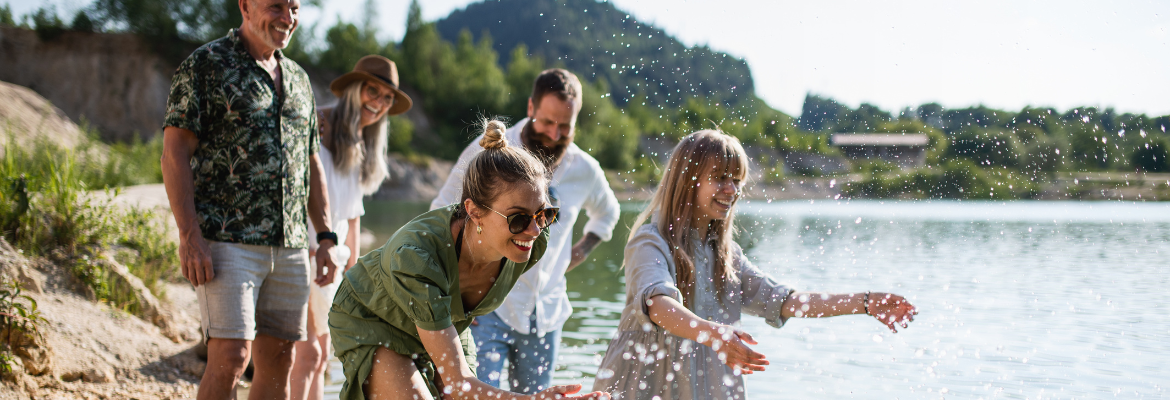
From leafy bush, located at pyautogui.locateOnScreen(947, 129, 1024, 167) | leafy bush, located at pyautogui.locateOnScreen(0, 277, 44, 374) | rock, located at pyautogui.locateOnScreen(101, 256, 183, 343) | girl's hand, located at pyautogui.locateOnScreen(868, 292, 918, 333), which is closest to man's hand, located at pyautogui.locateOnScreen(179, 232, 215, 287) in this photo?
leafy bush, located at pyautogui.locateOnScreen(0, 277, 44, 374)

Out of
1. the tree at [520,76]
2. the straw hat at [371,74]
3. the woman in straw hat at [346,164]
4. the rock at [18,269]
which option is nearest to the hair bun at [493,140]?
the woman in straw hat at [346,164]

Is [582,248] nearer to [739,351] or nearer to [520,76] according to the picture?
[739,351]

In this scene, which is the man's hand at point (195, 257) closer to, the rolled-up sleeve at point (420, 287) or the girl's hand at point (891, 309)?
the rolled-up sleeve at point (420, 287)

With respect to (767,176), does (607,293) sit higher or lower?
lower

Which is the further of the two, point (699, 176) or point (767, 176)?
point (767, 176)

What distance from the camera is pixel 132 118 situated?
44.9m

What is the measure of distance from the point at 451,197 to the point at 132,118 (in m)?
48.3

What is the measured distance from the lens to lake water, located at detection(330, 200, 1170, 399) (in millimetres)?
6562

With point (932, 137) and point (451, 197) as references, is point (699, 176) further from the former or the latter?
point (932, 137)

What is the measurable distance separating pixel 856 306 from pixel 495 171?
1.41 meters

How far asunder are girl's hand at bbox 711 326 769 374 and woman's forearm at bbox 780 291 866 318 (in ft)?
2.13

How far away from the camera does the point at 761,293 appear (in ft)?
10.1

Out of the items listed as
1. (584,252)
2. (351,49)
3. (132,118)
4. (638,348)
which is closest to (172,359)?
(584,252)

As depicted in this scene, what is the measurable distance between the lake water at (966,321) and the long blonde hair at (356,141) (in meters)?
2.14
